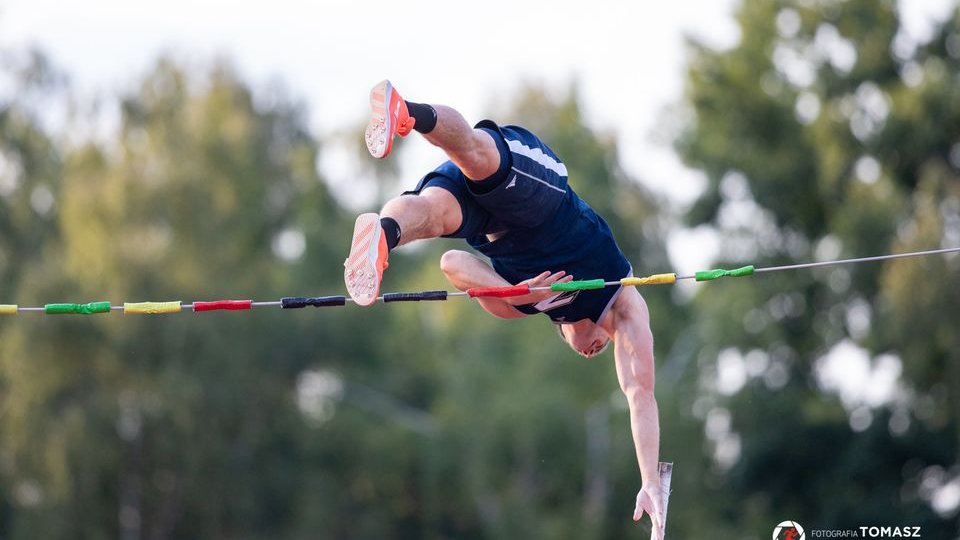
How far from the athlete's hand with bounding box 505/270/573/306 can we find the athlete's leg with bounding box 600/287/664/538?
43 centimetres

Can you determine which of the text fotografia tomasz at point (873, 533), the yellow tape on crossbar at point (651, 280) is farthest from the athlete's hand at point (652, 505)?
the text fotografia tomasz at point (873, 533)

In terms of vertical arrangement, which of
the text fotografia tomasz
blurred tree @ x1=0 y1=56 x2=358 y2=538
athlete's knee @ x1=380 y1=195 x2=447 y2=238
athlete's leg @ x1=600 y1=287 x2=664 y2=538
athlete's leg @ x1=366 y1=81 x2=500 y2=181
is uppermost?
blurred tree @ x1=0 y1=56 x2=358 y2=538

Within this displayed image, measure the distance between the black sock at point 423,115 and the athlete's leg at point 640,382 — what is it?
1883mm

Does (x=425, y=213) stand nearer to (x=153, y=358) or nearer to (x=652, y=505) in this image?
(x=652, y=505)

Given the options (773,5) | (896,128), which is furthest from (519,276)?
(773,5)

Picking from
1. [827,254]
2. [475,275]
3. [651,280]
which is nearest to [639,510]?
[651,280]

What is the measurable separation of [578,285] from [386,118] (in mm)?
1474

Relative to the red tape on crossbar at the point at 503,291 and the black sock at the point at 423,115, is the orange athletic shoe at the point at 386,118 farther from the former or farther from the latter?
the red tape on crossbar at the point at 503,291

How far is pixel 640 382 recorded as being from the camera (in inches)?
364

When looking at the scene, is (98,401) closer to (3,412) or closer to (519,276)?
(3,412)

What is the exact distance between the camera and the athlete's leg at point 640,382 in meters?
8.83

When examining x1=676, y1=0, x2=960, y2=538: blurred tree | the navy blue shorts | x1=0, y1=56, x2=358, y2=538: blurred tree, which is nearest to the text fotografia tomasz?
x1=676, y1=0, x2=960, y2=538: blurred tree

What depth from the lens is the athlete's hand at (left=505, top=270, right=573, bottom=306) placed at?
8.90m

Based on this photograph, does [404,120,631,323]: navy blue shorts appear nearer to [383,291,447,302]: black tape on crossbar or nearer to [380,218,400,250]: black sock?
[383,291,447,302]: black tape on crossbar
